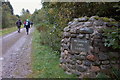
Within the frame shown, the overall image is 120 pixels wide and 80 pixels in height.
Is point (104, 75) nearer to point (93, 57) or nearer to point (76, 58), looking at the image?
point (93, 57)

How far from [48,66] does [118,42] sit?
2925 mm

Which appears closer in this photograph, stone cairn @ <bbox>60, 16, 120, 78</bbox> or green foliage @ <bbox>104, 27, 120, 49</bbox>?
green foliage @ <bbox>104, 27, 120, 49</bbox>

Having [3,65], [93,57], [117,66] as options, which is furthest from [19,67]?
[117,66]

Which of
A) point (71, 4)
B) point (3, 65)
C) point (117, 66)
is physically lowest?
point (3, 65)

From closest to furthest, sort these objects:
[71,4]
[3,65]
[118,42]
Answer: [118,42]
[3,65]
[71,4]

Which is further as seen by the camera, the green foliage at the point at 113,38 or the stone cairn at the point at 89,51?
the stone cairn at the point at 89,51

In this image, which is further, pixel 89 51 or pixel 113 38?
pixel 89 51

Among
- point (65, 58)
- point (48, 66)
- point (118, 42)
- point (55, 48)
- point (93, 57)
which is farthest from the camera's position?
point (55, 48)

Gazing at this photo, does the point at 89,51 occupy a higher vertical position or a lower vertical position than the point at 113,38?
lower

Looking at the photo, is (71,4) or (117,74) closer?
(117,74)

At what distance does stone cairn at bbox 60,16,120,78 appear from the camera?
550cm

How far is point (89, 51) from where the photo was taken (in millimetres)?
5586

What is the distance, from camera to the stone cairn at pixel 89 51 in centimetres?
550

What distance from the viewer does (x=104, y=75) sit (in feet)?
17.1
